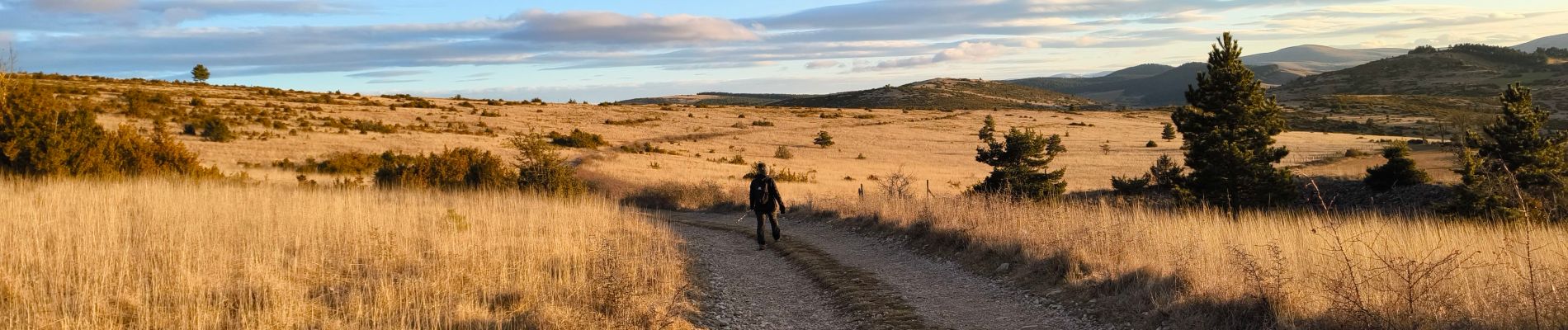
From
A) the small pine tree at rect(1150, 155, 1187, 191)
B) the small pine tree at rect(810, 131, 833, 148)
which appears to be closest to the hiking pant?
the small pine tree at rect(1150, 155, 1187, 191)

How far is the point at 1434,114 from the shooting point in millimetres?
85438

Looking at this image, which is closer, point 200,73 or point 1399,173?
point 1399,173

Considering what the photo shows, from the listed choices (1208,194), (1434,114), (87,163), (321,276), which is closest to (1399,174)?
(1208,194)

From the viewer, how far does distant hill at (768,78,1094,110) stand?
5408 inches

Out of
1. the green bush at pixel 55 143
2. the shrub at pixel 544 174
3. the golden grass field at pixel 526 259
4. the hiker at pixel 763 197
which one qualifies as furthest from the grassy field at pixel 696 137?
the golden grass field at pixel 526 259

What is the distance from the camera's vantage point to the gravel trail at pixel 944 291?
918cm

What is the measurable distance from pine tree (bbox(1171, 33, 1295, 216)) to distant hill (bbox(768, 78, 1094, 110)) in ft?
329

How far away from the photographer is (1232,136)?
90.4 feet

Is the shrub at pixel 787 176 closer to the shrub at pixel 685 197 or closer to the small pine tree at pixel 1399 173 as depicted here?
the shrub at pixel 685 197

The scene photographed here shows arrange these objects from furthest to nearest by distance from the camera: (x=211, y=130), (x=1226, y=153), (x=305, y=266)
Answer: (x=211, y=130)
(x=1226, y=153)
(x=305, y=266)

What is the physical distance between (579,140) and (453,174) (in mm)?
24268

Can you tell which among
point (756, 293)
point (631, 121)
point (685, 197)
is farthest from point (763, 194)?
point (631, 121)

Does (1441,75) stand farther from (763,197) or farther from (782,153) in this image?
(763,197)

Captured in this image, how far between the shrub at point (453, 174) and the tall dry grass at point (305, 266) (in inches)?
491
